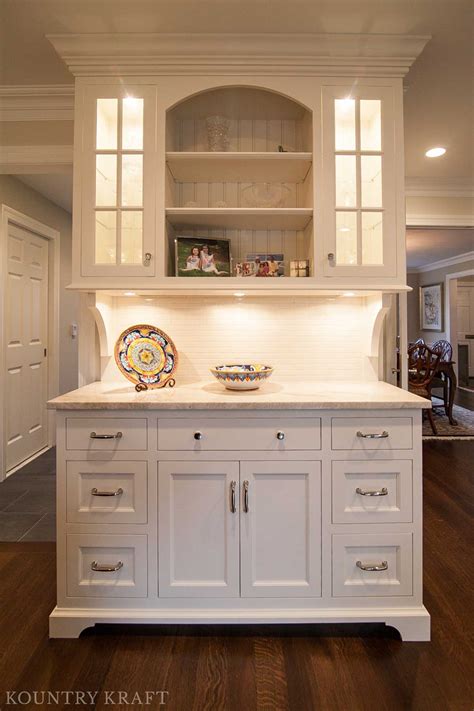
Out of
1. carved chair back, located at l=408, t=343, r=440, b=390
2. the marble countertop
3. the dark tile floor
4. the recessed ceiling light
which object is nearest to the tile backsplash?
the marble countertop

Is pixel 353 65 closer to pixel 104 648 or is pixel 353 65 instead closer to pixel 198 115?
pixel 198 115

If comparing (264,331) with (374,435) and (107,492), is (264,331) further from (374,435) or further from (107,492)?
(107,492)

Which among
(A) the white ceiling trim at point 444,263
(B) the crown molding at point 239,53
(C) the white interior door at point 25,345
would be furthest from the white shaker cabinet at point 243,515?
(A) the white ceiling trim at point 444,263

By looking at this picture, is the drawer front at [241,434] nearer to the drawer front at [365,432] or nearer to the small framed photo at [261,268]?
the drawer front at [365,432]

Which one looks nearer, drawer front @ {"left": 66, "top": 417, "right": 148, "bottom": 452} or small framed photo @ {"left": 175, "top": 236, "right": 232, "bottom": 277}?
drawer front @ {"left": 66, "top": 417, "right": 148, "bottom": 452}

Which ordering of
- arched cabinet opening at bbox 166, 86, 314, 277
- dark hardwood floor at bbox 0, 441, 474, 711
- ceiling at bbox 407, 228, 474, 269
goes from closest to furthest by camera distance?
dark hardwood floor at bbox 0, 441, 474, 711 < arched cabinet opening at bbox 166, 86, 314, 277 < ceiling at bbox 407, 228, 474, 269

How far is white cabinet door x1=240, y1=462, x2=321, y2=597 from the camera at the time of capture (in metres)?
1.61

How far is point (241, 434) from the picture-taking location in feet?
5.30

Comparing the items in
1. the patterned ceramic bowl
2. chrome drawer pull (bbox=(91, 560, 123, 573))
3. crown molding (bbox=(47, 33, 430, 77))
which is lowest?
chrome drawer pull (bbox=(91, 560, 123, 573))

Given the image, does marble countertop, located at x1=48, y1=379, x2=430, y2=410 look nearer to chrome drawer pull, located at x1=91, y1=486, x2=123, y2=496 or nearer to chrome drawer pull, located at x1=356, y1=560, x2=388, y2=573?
chrome drawer pull, located at x1=91, y1=486, x2=123, y2=496

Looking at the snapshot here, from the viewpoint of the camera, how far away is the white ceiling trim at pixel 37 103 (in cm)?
227

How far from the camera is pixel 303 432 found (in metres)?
1.61

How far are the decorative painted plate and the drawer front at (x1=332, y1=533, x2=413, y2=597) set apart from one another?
1.03m

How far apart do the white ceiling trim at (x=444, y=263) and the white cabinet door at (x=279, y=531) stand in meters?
7.26
